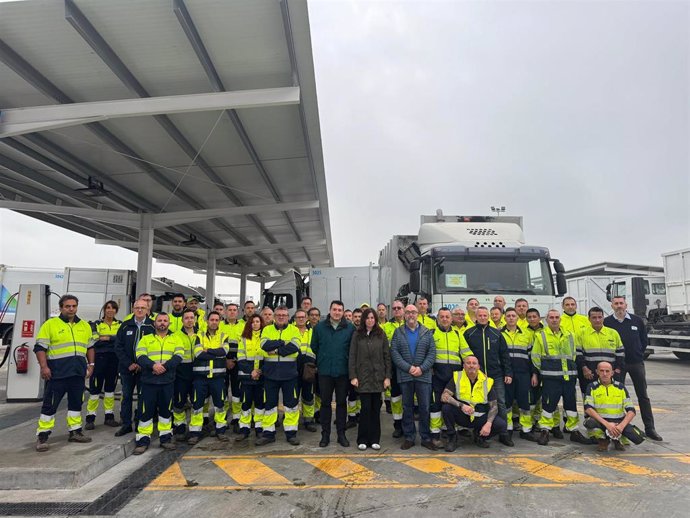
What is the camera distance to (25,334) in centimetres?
765

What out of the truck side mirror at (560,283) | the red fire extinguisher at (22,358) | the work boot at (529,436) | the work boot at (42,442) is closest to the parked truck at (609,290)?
the truck side mirror at (560,283)

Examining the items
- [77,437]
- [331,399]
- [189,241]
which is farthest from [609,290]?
[189,241]

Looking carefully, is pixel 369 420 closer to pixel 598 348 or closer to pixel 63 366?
pixel 598 348

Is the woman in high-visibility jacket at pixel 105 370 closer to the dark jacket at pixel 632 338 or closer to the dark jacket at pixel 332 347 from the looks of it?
the dark jacket at pixel 332 347

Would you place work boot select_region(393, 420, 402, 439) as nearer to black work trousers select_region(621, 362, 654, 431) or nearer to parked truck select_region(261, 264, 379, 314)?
black work trousers select_region(621, 362, 654, 431)

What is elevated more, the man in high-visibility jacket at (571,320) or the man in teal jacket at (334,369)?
the man in high-visibility jacket at (571,320)

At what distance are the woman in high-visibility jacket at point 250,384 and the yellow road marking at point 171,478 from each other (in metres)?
1.17

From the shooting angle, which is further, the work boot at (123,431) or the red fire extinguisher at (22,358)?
the red fire extinguisher at (22,358)

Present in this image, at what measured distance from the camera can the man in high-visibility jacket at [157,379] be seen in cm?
530

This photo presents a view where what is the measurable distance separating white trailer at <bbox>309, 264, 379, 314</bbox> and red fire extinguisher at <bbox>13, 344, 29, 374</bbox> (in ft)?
24.5

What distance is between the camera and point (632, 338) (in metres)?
5.96

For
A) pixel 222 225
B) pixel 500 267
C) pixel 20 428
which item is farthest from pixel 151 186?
pixel 500 267

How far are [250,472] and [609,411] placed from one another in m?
4.33

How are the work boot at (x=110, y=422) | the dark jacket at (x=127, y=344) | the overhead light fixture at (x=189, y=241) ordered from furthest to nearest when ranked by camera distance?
1. the overhead light fixture at (x=189, y=241)
2. the work boot at (x=110, y=422)
3. the dark jacket at (x=127, y=344)
